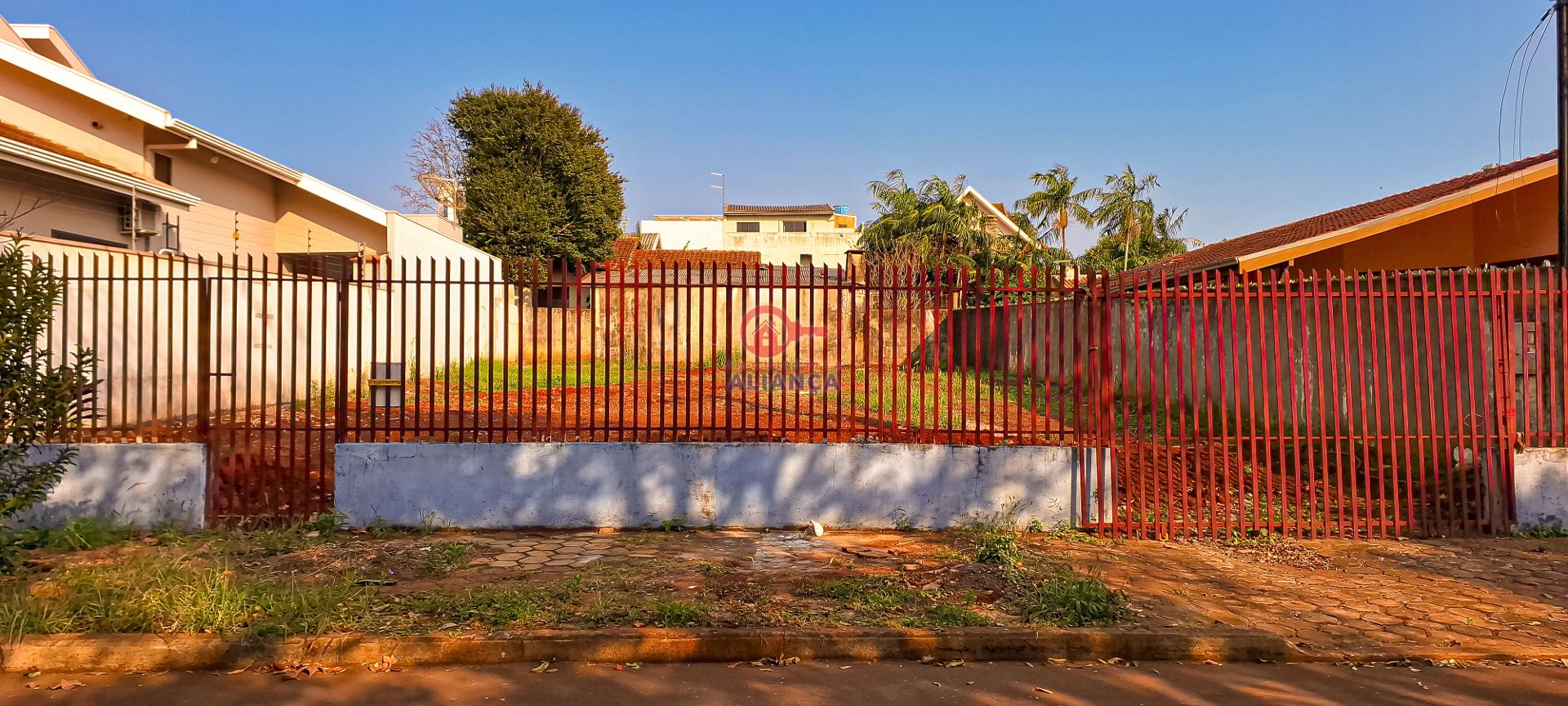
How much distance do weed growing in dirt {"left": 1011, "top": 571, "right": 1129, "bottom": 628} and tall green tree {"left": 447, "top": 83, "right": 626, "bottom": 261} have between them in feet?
72.9

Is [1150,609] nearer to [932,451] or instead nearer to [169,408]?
[932,451]

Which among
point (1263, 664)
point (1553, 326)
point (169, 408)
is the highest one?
point (1553, 326)

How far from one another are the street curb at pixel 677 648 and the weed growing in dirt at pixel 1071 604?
15 centimetres

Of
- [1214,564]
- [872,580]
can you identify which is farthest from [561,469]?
[1214,564]

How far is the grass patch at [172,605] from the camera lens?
4312mm

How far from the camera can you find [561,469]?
21.9 feet

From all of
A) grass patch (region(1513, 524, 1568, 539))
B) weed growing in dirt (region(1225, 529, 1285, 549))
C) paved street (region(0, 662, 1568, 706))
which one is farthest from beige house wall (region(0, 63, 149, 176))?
grass patch (region(1513, 524, 1568, 539))

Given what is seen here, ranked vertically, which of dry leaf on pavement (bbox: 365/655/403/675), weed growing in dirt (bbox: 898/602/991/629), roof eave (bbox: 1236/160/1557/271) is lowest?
dry leaf on pavement (bbox: 365/655/403/675)

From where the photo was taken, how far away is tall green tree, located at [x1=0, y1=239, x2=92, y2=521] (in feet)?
15.1

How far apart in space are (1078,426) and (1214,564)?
4.28 ft

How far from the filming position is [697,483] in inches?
265

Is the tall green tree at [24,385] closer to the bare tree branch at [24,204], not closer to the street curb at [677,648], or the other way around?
the street curb at [677,648]

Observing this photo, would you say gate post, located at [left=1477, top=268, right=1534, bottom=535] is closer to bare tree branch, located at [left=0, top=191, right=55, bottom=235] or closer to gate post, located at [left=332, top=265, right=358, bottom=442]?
gate post, located at [left=332, top=265, right=358, bottom=442]

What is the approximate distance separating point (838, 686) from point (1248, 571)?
3.33 meters
